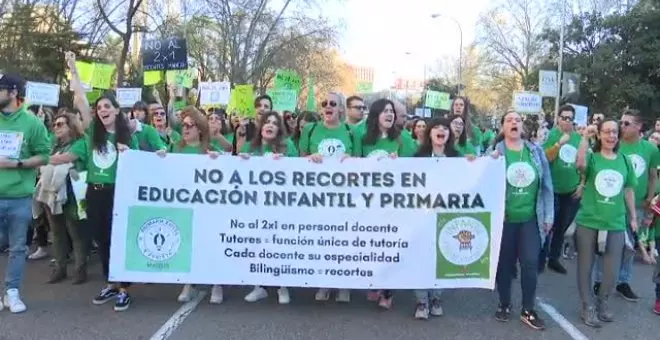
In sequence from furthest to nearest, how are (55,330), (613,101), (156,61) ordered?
(613,101) < (156,61) < (55,330)

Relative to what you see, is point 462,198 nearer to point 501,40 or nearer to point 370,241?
point 370,241

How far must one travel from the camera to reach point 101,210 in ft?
19.1

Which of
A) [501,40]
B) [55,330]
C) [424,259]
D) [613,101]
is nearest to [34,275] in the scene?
[55,330]

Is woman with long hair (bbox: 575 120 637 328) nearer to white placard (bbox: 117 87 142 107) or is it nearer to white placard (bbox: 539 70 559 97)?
white placard (bbox: 117 87 142 107)

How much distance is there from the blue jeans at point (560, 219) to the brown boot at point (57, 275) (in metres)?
5.07

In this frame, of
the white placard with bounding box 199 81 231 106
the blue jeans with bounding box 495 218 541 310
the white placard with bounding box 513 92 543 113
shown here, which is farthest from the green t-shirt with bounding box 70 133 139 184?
the white placard with bounding box 513 92 543 113

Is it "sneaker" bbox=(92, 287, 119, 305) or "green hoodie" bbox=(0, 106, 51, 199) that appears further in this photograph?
"sneaker" bbox=(92, 287, 119, 305)

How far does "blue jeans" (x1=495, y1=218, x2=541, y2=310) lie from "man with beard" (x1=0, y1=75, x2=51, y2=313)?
153 inches

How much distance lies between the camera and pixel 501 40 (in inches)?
2421

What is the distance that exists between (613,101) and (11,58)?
90.1ft

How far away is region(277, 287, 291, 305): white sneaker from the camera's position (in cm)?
581

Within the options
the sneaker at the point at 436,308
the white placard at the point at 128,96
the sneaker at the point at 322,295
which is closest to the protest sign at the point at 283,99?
the white placard at the point at 128,96

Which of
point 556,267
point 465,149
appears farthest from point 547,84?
point 465,149

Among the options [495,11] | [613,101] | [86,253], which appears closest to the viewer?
[86,253]
